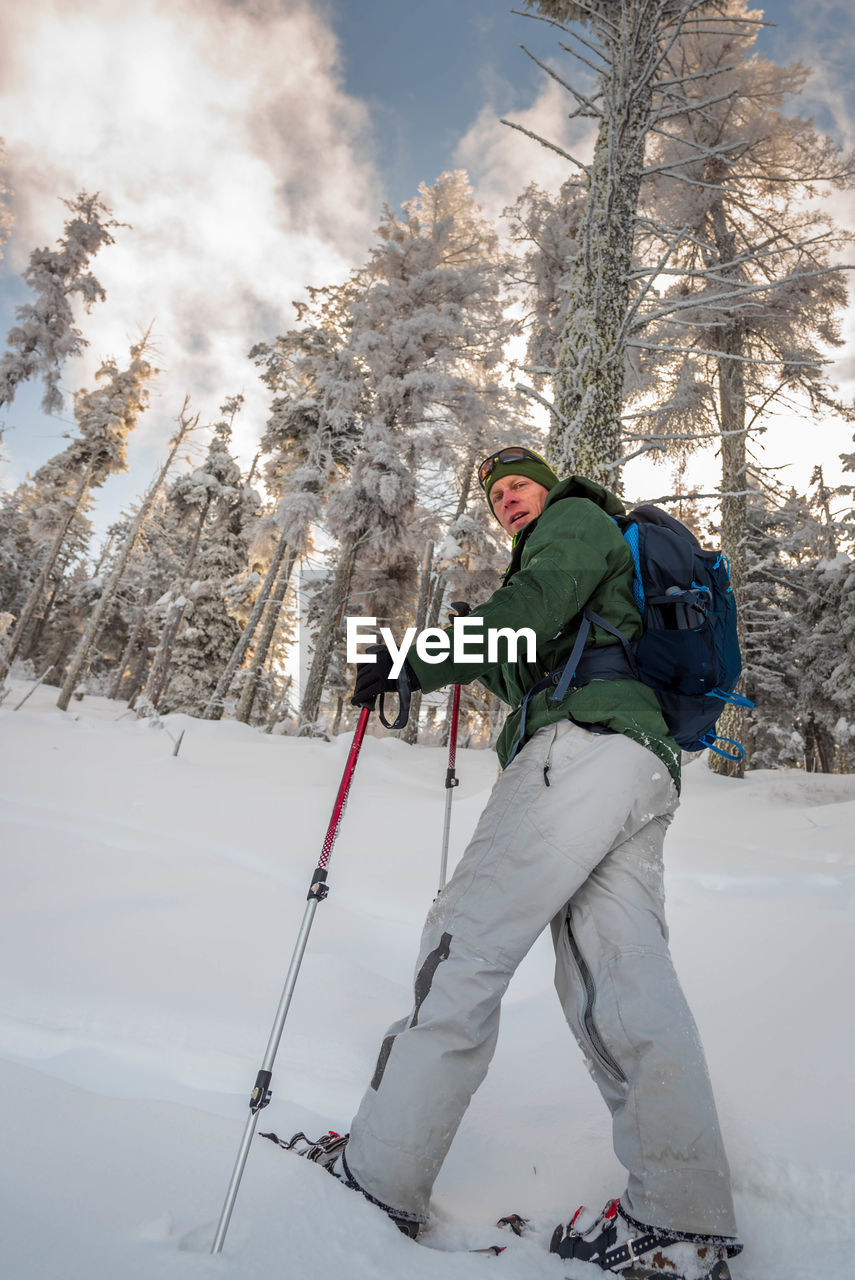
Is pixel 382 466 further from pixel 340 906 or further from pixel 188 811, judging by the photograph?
pixel 340 906

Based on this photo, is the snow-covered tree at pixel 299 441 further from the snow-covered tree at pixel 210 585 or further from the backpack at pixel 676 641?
the backpack at pixel 676 641

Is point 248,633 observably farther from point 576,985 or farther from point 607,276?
point 576,985

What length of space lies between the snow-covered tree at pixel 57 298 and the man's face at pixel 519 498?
74.5ft

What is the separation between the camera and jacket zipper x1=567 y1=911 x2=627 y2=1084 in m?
1.59

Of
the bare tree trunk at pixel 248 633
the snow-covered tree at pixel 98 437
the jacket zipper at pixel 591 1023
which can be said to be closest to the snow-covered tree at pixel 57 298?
the snow-covered tree at pixel 98 437

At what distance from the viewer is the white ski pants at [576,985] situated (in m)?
1.44

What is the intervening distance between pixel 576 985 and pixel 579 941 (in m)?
0.12

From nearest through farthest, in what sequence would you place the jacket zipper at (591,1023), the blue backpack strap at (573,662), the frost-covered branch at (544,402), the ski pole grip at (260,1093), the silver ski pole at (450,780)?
the ski pole grip at (260,1093) < the jacket zipper at (591,1023) < the blue backpack strap at (573,662) < the silver ski pole at (450,780) < the frost-covered branch at (544,402)

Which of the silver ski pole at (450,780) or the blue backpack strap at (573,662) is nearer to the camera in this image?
the blue backpack strap at (573,662)

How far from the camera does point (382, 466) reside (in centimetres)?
1358

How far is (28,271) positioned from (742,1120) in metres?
27.0

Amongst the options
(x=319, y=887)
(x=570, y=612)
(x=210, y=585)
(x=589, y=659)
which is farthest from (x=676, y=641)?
(x=210, y=585)

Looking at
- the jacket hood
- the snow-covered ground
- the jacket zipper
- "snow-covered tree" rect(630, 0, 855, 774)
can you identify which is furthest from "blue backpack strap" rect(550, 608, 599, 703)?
"snow-covered tree" rect(630, 0, 855, 774)

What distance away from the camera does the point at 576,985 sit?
5.62 feet
